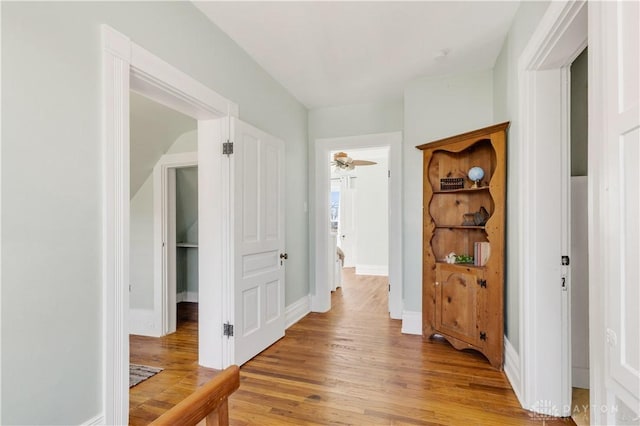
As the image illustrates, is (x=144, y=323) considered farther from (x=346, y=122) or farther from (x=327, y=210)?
(x=346, y=122)

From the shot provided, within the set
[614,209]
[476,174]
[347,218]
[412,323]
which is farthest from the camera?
[347,218]

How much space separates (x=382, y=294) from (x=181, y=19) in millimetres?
4545

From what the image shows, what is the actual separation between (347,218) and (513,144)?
5655 mm

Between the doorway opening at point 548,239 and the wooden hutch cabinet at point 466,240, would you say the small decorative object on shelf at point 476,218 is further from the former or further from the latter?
the doorway opening at point 548,239

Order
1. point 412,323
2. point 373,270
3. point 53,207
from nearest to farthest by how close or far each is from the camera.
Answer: point 53,207
point 412,323
point 373,270

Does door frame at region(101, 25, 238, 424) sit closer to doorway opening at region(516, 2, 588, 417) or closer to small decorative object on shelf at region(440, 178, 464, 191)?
doorway opening at region(516, 2, 588, 417)

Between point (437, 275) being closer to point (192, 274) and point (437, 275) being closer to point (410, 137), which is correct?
point (410, 137)

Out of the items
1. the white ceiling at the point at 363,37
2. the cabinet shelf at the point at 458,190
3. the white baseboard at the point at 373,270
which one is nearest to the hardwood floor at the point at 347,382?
the cabinet shelf at the point at 458,190

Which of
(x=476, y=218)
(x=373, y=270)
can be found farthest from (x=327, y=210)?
(x=373, y=270)

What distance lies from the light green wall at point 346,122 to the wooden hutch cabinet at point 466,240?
0.91 meters

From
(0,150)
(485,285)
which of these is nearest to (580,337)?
(485,285)

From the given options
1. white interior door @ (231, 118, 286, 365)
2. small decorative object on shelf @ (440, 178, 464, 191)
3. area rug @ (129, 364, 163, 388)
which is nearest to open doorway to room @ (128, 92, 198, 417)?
area rug @ (129, 364, 163, 388)

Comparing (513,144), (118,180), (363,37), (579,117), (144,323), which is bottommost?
(144,323)

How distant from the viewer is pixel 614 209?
101 cm
